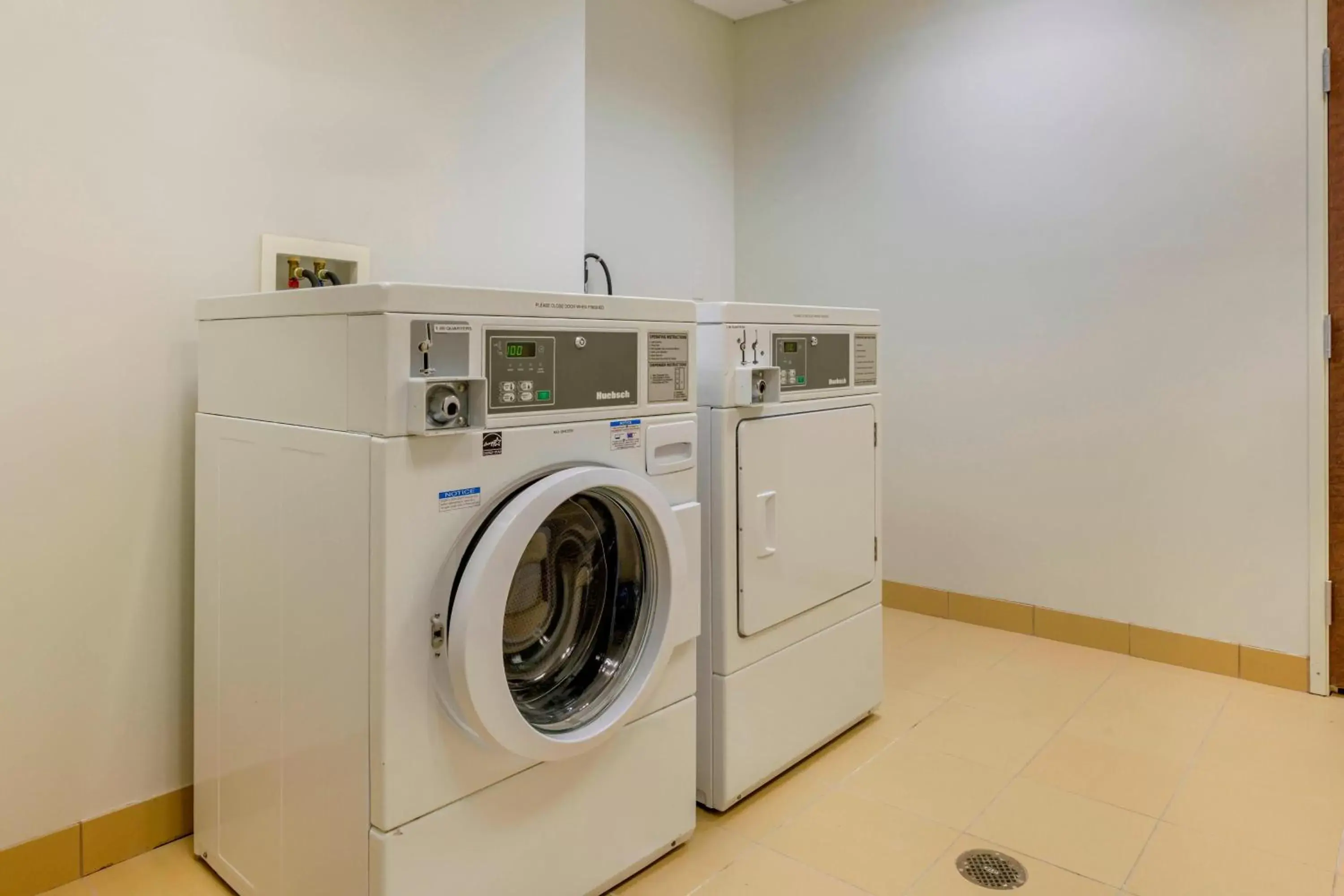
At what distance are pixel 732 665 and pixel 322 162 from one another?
5.01 feet

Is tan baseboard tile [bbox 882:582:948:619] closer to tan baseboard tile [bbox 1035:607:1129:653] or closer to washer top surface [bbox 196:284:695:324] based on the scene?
tan baseboard tile [bbox 1035:607:1129:653]

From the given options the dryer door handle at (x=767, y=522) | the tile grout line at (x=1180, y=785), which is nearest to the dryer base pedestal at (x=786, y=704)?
the dryer door handle at (x=767, y=522)

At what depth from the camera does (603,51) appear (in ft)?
11.0

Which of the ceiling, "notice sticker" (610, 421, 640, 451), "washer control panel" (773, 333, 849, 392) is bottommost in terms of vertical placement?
"notice sticker" (610, 421, 640, 451)

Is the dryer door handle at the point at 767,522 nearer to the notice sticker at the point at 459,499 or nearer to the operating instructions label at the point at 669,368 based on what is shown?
the operating instructions label at the point at 669,368

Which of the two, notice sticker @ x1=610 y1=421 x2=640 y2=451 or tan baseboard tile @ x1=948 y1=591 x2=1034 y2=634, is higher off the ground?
notice sticker @ x1=610 y1=421 x2=640 y2=451

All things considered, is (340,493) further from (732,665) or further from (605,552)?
(732,665)

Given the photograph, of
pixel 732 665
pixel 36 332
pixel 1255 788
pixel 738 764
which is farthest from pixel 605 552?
pixel 1255 788

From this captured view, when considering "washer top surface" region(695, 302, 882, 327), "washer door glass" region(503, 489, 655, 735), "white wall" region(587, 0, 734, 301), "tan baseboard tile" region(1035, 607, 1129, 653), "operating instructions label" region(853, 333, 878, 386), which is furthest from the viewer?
"white wall" region(587, 0, 734, 301)

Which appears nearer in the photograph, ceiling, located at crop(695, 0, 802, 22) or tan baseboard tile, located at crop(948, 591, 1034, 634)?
tan baseboard tile, located at crop(948, 591, 1034, 634)

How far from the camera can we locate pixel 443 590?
138 cm

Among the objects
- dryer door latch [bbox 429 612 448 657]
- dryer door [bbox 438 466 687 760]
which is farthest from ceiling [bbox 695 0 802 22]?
dryer door latch [bbox 429 612 448 657]

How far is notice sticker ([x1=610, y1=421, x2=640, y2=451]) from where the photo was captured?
162 cm

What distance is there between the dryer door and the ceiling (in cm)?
293
